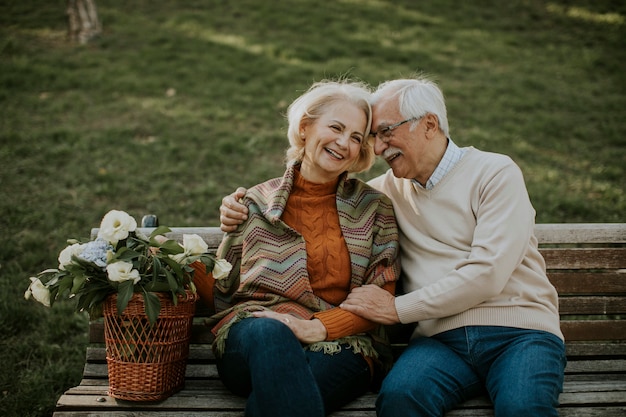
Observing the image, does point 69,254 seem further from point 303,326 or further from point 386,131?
point 386,131

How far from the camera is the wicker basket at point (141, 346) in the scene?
2564mm

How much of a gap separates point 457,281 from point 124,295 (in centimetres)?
145

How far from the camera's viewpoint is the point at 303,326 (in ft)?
9.09

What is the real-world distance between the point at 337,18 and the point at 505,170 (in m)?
7.98

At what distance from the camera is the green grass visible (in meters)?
5.25

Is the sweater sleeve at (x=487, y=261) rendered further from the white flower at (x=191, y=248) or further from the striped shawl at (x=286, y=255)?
the white flower at (x=191, y=248)

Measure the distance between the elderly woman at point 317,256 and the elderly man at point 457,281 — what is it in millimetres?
113

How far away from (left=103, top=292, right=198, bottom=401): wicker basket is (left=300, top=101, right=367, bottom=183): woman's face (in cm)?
99

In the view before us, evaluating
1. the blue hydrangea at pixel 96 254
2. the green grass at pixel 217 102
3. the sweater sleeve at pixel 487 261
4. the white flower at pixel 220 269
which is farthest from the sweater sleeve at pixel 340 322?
the green grass at pixel 217 102

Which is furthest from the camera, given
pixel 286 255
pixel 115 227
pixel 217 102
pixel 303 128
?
pixel 217 102

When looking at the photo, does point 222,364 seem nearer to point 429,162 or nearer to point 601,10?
point 429,162

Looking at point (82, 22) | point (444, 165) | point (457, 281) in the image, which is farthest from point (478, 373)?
point (82, 22)

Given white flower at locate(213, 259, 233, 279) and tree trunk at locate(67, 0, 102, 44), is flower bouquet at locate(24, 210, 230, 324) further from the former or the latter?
tree trunk at locate(67, 0, 102, 44)

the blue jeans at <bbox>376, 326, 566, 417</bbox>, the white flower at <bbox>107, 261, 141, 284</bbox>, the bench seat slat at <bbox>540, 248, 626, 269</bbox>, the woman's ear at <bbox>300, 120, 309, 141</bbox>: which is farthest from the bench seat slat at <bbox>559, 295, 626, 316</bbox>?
the white flower at <bbox>107, 261, 141, 284</bbox>
